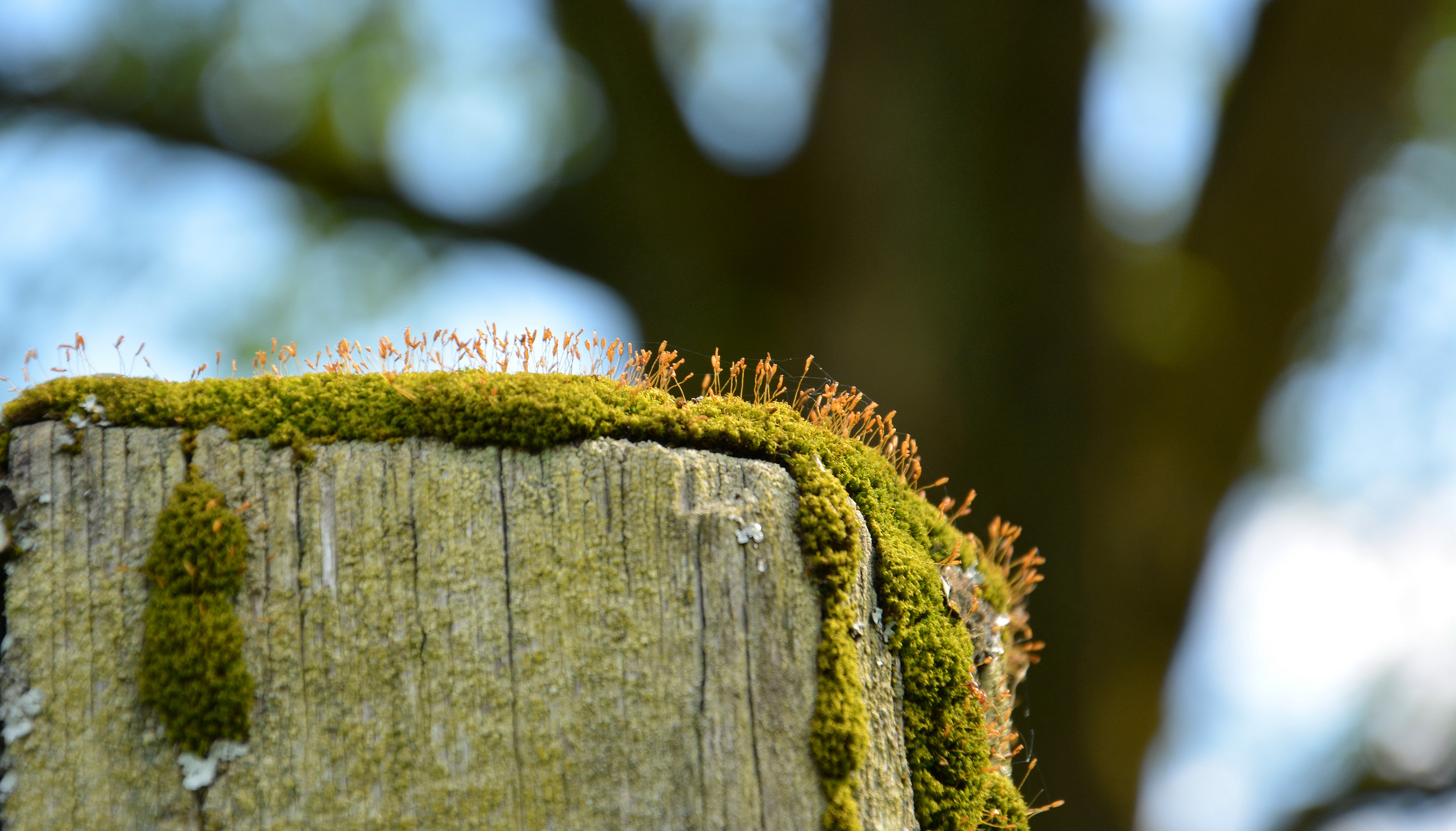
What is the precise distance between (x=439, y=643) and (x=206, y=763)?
1.81 ft

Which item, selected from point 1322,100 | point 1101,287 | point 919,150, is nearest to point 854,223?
point 919,150

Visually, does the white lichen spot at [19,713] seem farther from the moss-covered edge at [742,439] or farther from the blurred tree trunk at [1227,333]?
the blurred tree trunk at [1227,333]

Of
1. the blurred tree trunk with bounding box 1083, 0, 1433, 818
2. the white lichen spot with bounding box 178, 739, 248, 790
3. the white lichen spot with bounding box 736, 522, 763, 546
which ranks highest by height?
the blurred tree trunk with bounding box 1083, 0, 1433, 818

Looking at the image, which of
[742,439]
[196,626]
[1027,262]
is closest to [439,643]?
[196,626]

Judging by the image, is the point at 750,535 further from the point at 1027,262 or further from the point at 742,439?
the point at 1027,262

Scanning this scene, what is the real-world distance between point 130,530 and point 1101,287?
21.9 feet

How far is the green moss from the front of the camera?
1777 millimetres

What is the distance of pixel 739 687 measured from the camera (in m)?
1.85

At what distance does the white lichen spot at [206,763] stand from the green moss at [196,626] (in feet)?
0.05

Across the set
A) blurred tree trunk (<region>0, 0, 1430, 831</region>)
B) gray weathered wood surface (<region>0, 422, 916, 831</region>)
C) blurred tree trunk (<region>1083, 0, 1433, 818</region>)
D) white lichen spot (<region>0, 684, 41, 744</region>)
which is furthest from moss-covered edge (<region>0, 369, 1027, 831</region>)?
blurred tree trunk (<region>1083, 0, 1433, 818</region>)

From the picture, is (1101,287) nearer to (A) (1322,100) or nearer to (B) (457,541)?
(A) (1322,100)

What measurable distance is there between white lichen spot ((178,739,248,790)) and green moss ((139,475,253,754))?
0.02 meters

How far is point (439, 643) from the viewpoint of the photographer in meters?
1.85

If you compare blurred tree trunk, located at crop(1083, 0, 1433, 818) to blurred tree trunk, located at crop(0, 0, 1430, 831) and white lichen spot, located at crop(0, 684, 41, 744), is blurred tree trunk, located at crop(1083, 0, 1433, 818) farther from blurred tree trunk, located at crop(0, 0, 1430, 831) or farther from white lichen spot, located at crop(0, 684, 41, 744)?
white lichen spot, located at crop(0, 684, 41, 744)
